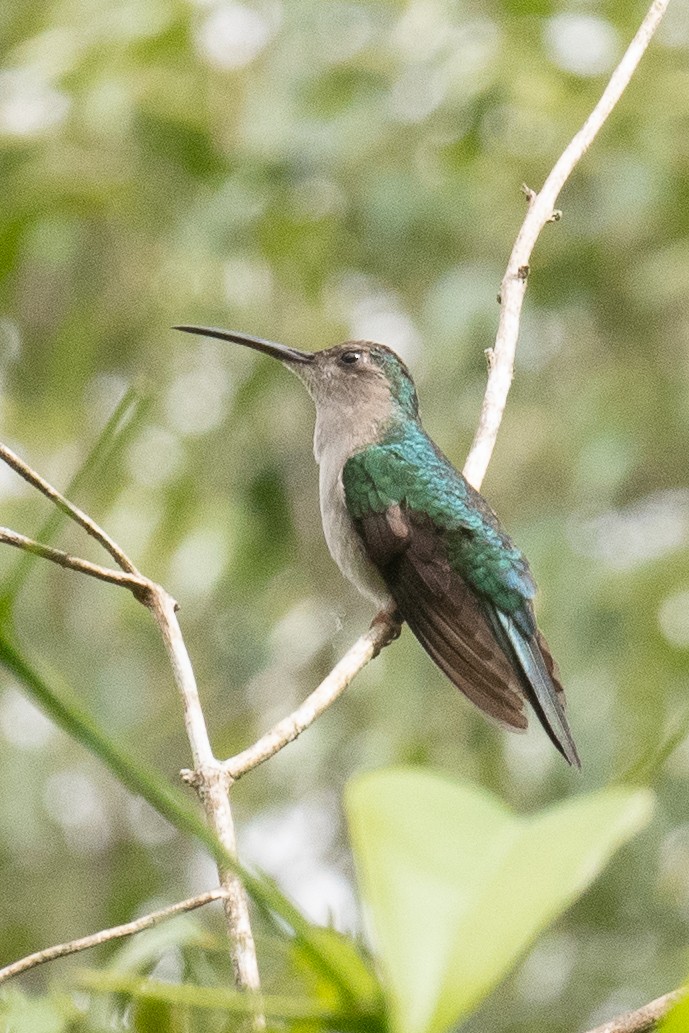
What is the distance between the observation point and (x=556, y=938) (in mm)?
6258

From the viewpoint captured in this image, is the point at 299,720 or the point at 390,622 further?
the point at 390,622

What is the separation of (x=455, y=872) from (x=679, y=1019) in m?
0.10

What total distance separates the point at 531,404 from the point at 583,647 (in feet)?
5.82

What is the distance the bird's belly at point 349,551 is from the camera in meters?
3.98

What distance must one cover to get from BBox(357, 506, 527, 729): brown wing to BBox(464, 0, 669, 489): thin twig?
62 centimetres

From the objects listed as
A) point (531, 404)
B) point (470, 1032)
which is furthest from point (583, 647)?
point (470, 1032)

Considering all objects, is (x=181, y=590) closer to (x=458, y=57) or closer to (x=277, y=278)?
(x=277, y=278)

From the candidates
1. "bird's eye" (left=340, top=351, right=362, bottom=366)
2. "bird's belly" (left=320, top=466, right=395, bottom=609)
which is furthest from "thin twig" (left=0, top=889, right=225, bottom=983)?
"bird's eye" (left=340, top=351, right=362, bottom=366)

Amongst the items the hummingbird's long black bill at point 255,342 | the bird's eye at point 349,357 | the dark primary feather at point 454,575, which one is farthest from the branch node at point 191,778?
the bird's eye at point 349,357

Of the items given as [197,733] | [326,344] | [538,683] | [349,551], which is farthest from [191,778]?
[326,344]

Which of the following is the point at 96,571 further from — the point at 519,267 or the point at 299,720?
the point at 519,267

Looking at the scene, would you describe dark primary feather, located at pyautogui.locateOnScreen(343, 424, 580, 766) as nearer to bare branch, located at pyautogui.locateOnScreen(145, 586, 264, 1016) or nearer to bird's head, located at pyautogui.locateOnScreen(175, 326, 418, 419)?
bird's head, located at pyautogui.locateOnScreen(175, 326, 418, 419)

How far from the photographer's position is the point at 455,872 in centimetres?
53

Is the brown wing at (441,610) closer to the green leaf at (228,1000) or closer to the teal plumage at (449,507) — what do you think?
the teal plumage at (449,507)
